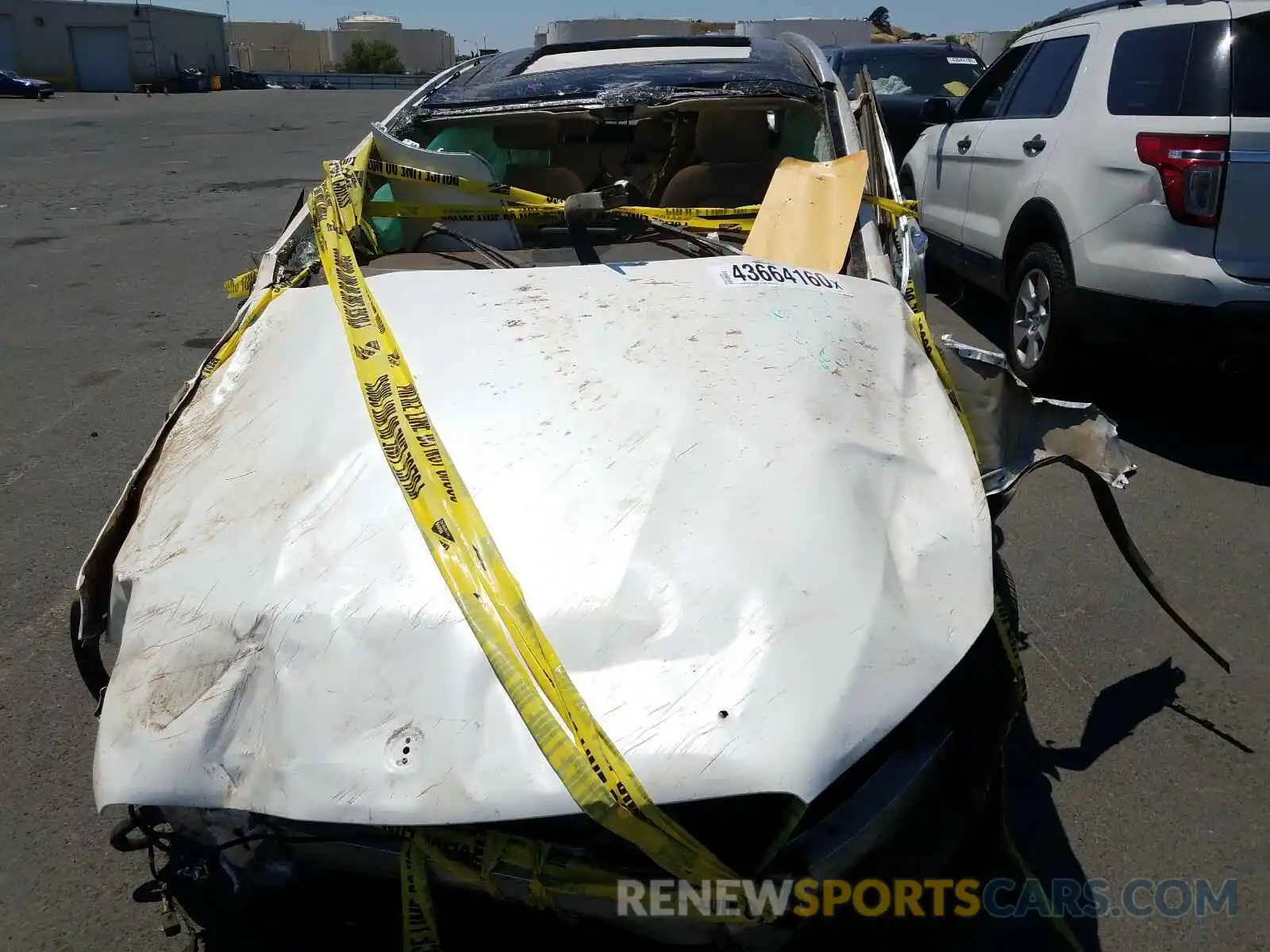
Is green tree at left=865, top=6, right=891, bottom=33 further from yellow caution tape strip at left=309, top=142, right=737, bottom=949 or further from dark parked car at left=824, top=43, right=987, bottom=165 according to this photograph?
yellow caution tape strip at left=309, top=142, right=737, bottom=949

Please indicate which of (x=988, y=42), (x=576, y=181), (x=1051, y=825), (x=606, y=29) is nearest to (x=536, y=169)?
(x=576, y=181)

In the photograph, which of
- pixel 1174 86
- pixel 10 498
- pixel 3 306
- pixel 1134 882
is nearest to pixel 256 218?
pixel 3 306

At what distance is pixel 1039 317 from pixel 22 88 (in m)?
42.5

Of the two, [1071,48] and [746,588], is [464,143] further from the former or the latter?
[1071,48]

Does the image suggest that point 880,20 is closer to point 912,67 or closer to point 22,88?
point 912,67

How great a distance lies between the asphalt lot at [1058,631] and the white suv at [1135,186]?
24.7 inches

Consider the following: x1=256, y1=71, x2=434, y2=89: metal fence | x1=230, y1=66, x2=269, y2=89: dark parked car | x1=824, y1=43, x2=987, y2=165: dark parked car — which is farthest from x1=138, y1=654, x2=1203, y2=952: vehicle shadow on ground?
x1=230, y1=66, x2=269, y2=89: dark parked car

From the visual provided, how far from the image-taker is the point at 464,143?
417 centimetres

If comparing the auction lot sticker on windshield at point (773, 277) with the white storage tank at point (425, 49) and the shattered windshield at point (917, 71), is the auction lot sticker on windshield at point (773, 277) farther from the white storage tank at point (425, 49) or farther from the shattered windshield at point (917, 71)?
the white storage tank at point (425, 49)

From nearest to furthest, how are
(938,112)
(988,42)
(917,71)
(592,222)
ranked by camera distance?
1. (592,222)
2. (938,112)
3. (917,71)
4. (988,42)

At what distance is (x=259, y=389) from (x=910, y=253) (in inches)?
76.5

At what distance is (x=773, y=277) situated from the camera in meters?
2.74

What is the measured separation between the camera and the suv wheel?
489 centimetres

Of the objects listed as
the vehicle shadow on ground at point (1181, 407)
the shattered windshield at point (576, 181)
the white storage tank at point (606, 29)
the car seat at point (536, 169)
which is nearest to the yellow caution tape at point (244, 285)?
the shattered windshield at point (576, 181)
